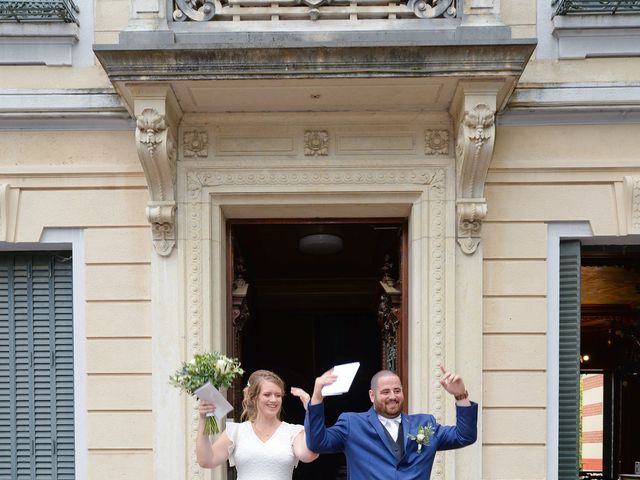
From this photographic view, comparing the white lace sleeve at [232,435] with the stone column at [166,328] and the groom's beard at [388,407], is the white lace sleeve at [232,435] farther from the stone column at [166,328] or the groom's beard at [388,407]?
the stone column at [166,328]

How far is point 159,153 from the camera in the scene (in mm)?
6262

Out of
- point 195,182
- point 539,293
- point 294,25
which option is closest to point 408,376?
point 539,293

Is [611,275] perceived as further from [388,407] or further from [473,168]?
[388,407]

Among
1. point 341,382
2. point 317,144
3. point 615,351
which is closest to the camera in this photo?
point 341,382

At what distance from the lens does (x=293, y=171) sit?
21.9ft

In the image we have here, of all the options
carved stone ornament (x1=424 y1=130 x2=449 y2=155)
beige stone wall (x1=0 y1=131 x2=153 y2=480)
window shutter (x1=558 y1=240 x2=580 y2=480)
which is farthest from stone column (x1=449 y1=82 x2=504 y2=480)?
beige stone wall (x1=0 y1=131 x2=153 y2=480)

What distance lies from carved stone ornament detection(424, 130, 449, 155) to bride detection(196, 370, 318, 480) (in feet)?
8.64

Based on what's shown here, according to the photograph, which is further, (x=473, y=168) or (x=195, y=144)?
(x=195, y=144)

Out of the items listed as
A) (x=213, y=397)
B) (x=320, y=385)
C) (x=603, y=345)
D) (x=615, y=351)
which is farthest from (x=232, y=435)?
(x=603, y=345)

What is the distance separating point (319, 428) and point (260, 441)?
470 mm

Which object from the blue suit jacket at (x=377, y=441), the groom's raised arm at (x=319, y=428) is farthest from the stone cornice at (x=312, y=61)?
the blue suit jacket at (x=377, y=441)

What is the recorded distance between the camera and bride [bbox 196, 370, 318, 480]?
4.87 meters

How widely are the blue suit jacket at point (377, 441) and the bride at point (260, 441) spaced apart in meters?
0.18

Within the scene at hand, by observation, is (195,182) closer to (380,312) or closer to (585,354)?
(380,312)
